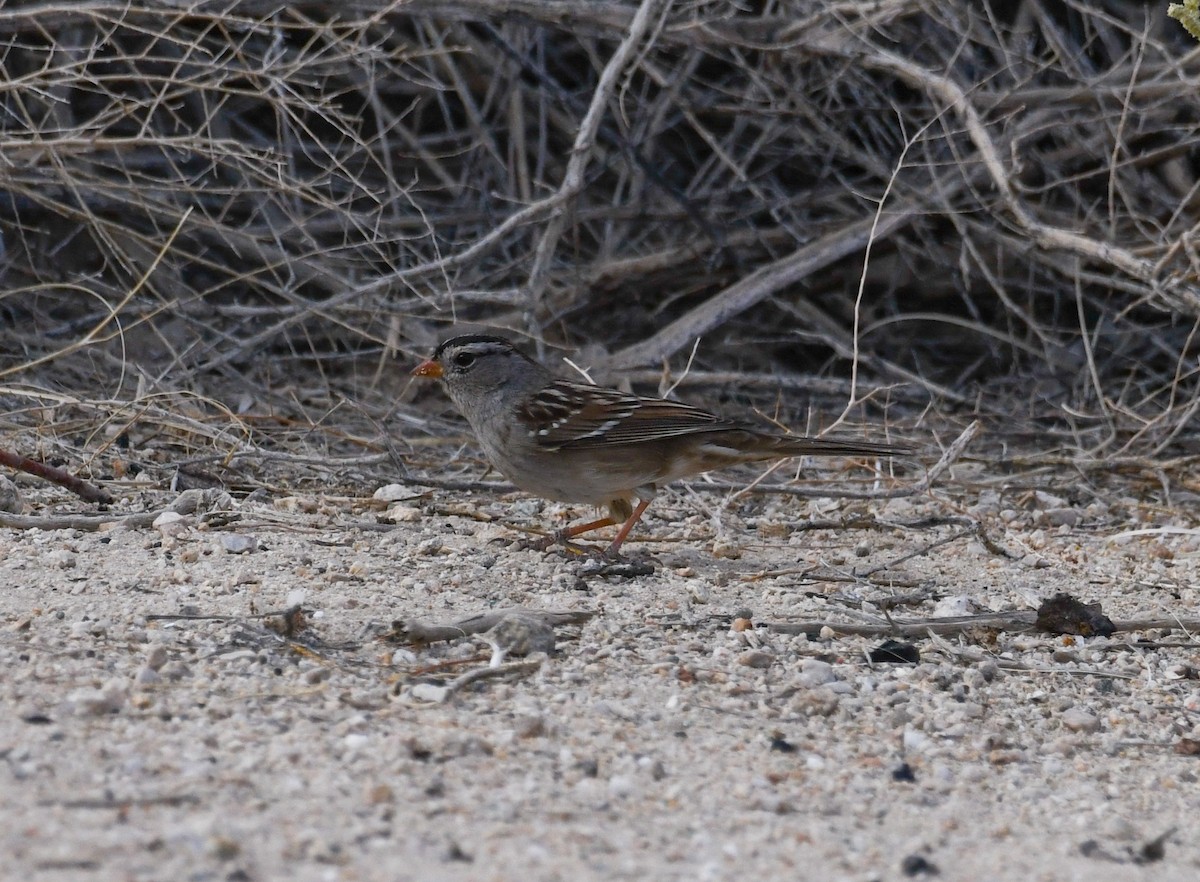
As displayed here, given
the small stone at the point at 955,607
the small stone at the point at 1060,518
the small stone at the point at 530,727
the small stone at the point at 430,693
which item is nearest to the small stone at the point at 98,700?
the small stone at the point at 430,693

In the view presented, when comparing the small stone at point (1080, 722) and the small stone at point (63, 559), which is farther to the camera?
the small stone at point (63, 559)

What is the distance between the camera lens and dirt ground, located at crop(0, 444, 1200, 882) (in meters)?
3.03

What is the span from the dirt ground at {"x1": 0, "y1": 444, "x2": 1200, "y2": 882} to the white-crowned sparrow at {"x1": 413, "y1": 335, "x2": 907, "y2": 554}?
25 cm

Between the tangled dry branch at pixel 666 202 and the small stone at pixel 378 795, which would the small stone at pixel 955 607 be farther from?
the small stone at pixel 378 795

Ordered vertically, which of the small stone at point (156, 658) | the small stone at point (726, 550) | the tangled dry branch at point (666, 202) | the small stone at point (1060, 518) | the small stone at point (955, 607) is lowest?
the small stone at point (955, 607)

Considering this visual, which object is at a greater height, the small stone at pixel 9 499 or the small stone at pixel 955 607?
the small stone at pixel 9 499

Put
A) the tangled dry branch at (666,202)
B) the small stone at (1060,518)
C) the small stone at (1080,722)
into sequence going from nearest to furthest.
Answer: the small stone at (1080,722), the small stone at (1060,518), the tangled dry branch at (666,202)

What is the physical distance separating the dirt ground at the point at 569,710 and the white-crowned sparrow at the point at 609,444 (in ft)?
0.83

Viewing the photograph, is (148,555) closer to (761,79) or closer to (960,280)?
(761,79)

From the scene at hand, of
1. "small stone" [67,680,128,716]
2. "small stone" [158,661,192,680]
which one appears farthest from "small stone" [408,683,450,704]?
"small stone" [67,680,128,716]

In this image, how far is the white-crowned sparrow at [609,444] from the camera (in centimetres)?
564

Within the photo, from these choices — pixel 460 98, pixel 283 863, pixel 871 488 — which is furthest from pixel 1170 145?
pixel 283 863

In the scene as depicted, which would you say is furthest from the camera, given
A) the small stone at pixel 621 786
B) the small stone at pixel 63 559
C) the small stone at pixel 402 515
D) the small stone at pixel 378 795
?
the small stone at pixel 402 515

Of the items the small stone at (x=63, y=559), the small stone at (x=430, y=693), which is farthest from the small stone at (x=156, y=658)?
the small stone at (x=63, y=559)
